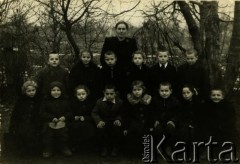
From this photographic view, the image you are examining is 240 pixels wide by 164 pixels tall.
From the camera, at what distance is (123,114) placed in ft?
9.92

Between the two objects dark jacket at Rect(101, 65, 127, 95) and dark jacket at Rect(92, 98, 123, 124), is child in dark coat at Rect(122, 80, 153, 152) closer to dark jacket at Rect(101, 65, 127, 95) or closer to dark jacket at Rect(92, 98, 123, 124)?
dark jacket at Rect(92, 98, 123, 124)

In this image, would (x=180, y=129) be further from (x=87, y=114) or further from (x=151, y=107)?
(x=87, y=114)

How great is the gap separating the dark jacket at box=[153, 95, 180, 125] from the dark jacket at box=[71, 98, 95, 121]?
0.54 metres

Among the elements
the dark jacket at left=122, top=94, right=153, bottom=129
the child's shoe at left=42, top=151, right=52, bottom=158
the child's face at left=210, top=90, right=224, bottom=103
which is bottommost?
the child's shoe at left=42, top=151, right=52, bottom=158

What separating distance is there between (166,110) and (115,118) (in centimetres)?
41

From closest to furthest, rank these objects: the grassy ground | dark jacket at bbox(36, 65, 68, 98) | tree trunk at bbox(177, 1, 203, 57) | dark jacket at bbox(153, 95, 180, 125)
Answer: the grassy ground, dark jacket at bbox(153, 95, 180, 125), dark jacket at bbox(36, 65, 68, 98), tree trunk at bbox(177, 1, 203, 57)

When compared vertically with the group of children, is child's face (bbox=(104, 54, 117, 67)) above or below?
above

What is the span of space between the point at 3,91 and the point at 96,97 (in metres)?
1.23

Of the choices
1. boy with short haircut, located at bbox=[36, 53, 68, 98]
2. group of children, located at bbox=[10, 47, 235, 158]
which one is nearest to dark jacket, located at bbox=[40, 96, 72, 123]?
group of children, located at bbox=[10, 47, 235, 158]

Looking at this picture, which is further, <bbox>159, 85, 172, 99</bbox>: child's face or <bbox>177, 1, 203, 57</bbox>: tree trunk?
<bbox>177, 1, 203, 57</bbox>: tree trunk

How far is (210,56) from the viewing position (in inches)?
156

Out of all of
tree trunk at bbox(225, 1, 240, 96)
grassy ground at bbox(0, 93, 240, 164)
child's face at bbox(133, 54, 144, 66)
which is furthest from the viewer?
tree trunk at bbox(225, 1, 240, 96)

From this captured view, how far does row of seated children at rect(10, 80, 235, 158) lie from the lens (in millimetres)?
2979

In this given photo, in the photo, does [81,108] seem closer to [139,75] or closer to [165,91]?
[139,75]
